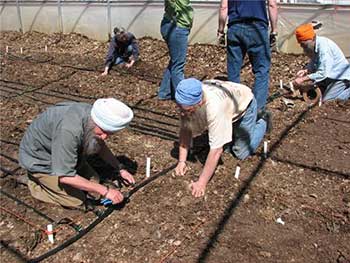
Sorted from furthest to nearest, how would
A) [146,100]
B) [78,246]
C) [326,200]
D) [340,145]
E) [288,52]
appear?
[288,52] < [146,100] < [340,145] < [326,200] < [78,246]

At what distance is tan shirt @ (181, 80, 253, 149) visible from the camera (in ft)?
10.1

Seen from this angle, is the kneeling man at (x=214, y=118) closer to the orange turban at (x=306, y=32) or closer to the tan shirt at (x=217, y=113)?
the tan shirt at (x=217, y=113)

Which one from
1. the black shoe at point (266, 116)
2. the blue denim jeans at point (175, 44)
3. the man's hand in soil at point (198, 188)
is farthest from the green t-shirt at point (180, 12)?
the man's hand in soil at point (198, 188)

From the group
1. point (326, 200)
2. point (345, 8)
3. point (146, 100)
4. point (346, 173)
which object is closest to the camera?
point (326, 200)

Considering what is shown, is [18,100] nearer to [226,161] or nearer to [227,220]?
[226,161]

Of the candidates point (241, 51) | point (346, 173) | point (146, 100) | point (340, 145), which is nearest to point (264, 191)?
point (346, 173)

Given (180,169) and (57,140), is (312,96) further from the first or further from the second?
(57,140)

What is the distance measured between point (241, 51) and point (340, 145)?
131cm

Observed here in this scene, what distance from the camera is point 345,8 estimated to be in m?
6.70

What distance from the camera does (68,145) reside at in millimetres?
2760

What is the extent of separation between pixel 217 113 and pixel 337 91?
2622 mm

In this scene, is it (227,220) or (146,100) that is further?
(146,100)

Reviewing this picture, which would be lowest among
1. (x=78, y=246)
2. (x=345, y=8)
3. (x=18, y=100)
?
(x=18, y=100)

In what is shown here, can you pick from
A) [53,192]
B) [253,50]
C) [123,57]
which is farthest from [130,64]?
[53,192]
